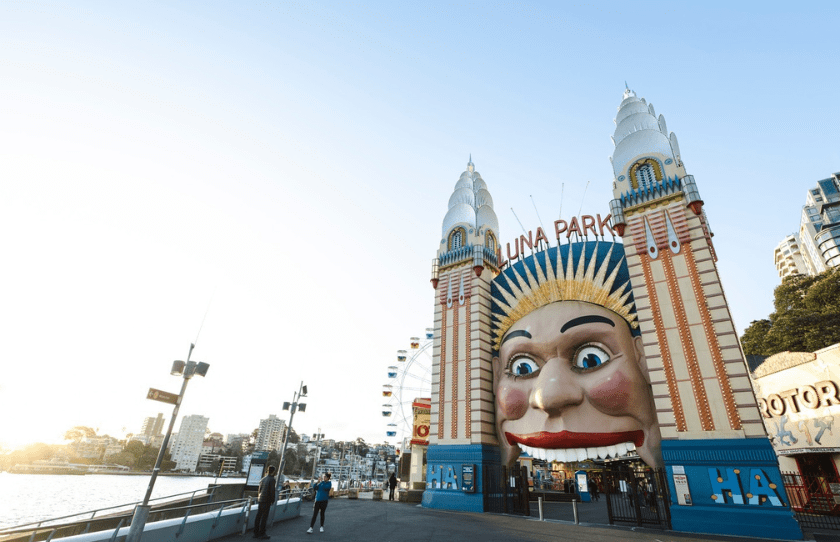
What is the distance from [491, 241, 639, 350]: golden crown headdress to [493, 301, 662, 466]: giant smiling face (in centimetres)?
60

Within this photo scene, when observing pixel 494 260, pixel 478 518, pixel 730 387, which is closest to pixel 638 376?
pixel 730 387

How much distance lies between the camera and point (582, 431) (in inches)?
607

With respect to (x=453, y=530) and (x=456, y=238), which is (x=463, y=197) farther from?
(x=453, y=530)

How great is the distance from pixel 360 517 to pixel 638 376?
11881 millimetres

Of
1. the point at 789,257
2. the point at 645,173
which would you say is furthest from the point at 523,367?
the point at 789,257

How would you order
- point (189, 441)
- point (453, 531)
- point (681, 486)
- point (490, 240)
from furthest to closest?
point (189, 441)
point (490, 240)
point (681, 486)
point (453, 531)

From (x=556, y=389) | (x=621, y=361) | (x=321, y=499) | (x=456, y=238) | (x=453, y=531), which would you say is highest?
(x=456, y=238)

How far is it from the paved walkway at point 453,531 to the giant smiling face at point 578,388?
2.88m

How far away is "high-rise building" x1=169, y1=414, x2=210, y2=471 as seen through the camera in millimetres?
170500

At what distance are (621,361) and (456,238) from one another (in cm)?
1147

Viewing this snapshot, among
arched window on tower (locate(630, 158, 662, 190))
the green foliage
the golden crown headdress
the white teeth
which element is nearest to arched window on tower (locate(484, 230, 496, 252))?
the golden crown headdress

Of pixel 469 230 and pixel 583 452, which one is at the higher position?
pixel 469 230

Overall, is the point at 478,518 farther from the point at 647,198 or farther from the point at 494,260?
the point at 647,198

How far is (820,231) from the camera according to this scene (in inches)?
2763
